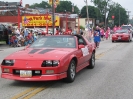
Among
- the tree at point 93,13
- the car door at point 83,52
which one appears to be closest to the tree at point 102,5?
the tree at point 93,13

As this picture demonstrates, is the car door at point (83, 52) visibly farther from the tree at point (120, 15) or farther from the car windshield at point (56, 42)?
the tree at point (120, 15)

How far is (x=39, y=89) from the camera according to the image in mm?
6641

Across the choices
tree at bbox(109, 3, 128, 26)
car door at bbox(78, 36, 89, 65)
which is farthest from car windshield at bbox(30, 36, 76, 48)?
tree at bbox(109, 3, 128, 26)

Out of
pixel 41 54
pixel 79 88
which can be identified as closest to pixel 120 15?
pixel 41 54

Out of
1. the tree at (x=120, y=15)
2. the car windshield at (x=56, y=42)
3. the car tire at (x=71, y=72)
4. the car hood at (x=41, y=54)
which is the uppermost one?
the tree at (x=120, y=15)

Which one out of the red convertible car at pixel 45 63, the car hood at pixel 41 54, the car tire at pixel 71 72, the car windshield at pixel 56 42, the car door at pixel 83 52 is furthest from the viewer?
the car door at pixel 83 52

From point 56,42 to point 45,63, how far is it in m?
1.72

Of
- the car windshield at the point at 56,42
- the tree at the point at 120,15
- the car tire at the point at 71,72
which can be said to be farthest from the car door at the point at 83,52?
the tree at the point at 120,15

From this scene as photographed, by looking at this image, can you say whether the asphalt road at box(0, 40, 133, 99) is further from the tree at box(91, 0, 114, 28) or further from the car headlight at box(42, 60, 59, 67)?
the tree at box(91, 0, 114, 28)

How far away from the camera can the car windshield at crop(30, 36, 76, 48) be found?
8221 mm

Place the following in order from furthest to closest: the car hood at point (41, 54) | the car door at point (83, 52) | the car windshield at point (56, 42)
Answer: the car door at point (83, 52)
the car windshield at point (56, 42)
the car hood at point (41, 54)

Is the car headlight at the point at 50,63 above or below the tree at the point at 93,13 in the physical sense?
below

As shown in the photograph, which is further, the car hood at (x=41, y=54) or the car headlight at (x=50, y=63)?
the car hood at (x=41, y=54)

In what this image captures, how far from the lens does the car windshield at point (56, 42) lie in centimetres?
822
